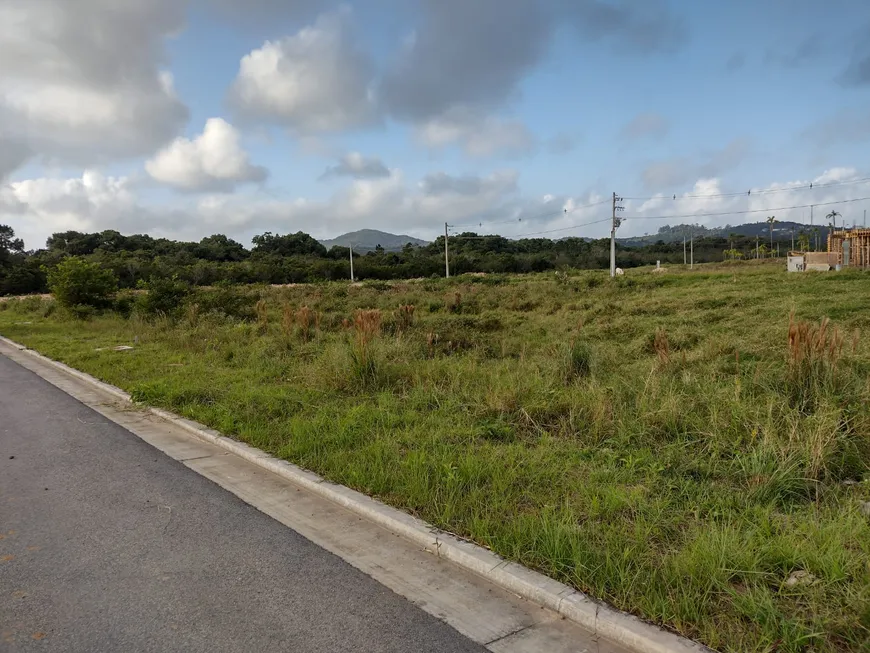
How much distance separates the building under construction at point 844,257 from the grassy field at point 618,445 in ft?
89.6

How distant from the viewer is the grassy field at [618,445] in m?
3.26

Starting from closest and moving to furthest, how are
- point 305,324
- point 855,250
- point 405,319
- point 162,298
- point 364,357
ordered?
point 364,357 < point 305,324 < point 405,319 < point 162,298 < point 855,250

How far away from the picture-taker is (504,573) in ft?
11.8

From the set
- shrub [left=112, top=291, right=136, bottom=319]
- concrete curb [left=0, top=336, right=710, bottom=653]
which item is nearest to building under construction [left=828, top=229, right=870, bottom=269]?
shrub [left=112, top=291, right=136, bottom=319]

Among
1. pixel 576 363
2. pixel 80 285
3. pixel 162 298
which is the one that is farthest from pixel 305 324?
pixel 80 285

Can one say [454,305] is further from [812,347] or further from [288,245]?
[288,245]

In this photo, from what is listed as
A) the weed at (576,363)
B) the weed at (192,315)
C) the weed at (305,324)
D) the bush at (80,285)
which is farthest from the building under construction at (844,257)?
the bush at (80,285)

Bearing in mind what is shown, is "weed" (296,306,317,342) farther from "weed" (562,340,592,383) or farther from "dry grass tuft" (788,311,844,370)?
"dry grass tuft" (788,311,844,370)

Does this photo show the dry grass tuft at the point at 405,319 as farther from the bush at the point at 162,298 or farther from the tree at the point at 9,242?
the tree at the point at 9,242

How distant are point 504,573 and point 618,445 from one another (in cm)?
255

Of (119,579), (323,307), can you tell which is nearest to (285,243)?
(323,307)

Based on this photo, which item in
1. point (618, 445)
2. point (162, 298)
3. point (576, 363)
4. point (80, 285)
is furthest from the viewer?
point (80, 285)

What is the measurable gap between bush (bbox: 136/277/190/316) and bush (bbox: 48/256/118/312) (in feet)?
19.8

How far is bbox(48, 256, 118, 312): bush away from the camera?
993 inches
